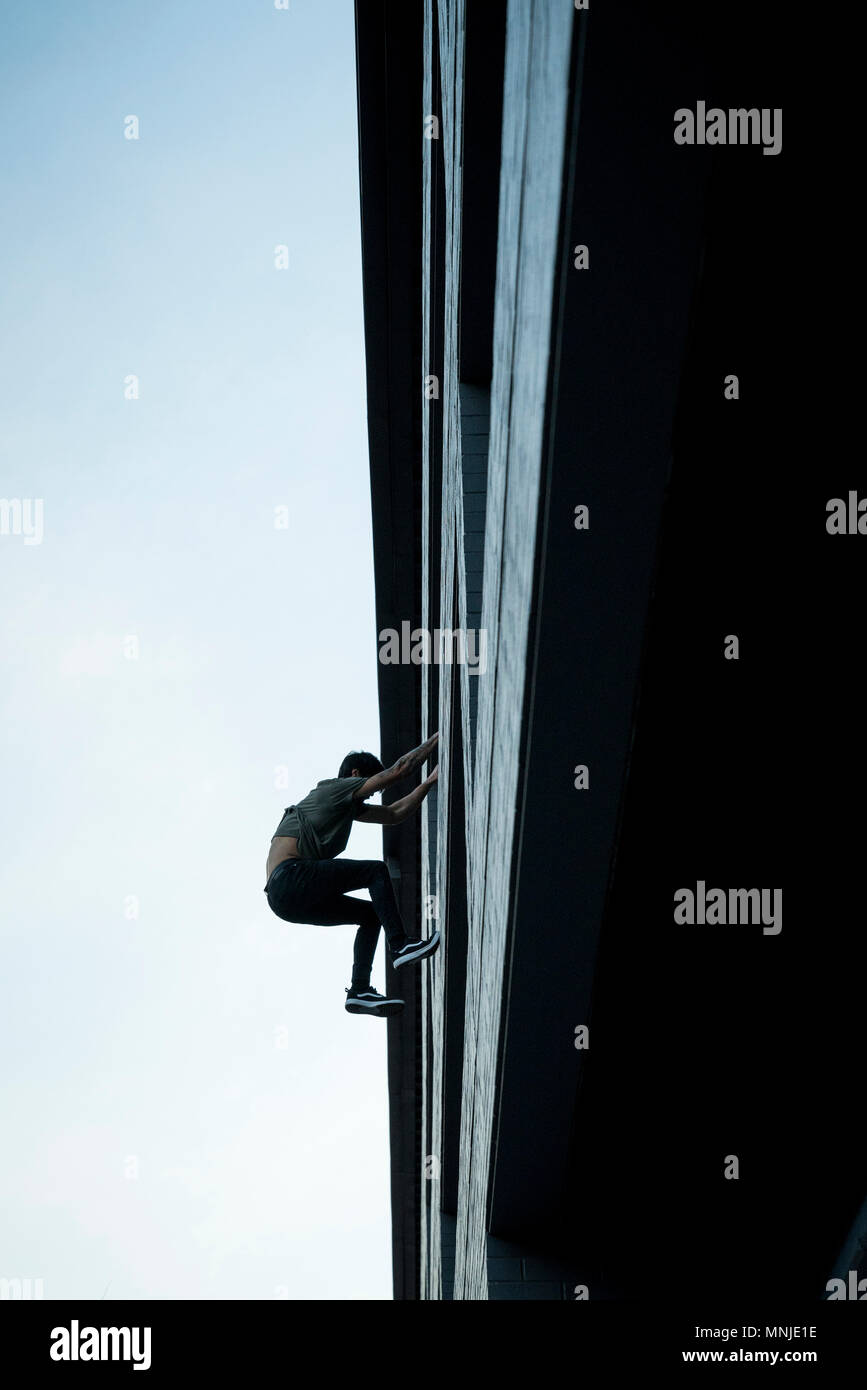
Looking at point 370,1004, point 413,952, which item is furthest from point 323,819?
point 370,1004

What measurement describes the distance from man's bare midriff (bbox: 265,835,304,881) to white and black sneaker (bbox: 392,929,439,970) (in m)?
0.94

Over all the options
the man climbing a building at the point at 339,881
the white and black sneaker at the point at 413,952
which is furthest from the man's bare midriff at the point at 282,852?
the white and black sneaker at the point at 413,952

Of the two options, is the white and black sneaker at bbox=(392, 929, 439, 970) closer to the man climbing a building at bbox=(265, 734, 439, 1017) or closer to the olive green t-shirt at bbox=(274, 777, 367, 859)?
the man climbing a building at bbox=(265, 734, 439, 1017)

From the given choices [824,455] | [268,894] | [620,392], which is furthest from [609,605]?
[268,894]

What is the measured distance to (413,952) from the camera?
22.9 feet

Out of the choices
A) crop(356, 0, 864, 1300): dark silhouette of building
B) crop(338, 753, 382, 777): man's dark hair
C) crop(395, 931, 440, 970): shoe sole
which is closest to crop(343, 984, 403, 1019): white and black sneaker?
crop(395, 931, 440, 970): shoe sole

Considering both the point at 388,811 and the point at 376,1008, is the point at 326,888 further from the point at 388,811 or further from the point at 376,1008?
the point at 388,811

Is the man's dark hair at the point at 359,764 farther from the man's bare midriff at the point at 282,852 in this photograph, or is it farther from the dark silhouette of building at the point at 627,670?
the dark silhouette of building at the point at 627,670

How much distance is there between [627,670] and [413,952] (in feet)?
12.5

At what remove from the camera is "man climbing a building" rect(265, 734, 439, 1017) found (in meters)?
7.13

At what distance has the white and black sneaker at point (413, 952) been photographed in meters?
6.87

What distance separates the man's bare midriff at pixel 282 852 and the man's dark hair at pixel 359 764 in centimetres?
65
